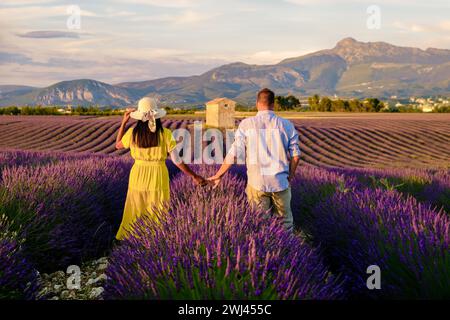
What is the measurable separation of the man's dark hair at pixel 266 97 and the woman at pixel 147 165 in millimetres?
852

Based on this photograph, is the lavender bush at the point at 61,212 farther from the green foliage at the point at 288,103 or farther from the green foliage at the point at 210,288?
the green foliage at the point at 288,103

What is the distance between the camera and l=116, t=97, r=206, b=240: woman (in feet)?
13.4

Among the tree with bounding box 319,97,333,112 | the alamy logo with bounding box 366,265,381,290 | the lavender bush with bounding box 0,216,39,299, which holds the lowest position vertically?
the alamy logo with bounding box 366,265,381,290

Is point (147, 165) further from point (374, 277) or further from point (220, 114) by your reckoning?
point (220, 114)

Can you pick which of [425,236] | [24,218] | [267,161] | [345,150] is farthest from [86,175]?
[345,150]

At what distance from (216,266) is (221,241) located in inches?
6.7

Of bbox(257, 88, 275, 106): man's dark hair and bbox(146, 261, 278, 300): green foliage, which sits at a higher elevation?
bbox(257, 88, 275, 106): man's dark hair

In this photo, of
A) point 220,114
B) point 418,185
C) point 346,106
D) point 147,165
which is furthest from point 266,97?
point 346,106

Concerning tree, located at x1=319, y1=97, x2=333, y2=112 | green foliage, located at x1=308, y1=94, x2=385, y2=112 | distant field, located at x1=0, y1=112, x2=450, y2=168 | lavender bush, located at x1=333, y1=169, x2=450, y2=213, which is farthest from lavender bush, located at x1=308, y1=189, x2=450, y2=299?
green foliage, located at x1=308, y1=94, x2=385, y2=112

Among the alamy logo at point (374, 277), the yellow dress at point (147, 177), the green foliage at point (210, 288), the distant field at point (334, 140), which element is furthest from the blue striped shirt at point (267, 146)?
the distant field at point (334, 140)

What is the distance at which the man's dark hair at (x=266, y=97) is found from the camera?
381 cm

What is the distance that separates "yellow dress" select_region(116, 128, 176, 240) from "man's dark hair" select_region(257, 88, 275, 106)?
86 centimetres

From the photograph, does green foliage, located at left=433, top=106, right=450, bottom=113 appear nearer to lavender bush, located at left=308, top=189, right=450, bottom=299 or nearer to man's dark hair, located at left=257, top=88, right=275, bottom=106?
lavender bush, located at left=308, top=189, right=450, bottom=299
